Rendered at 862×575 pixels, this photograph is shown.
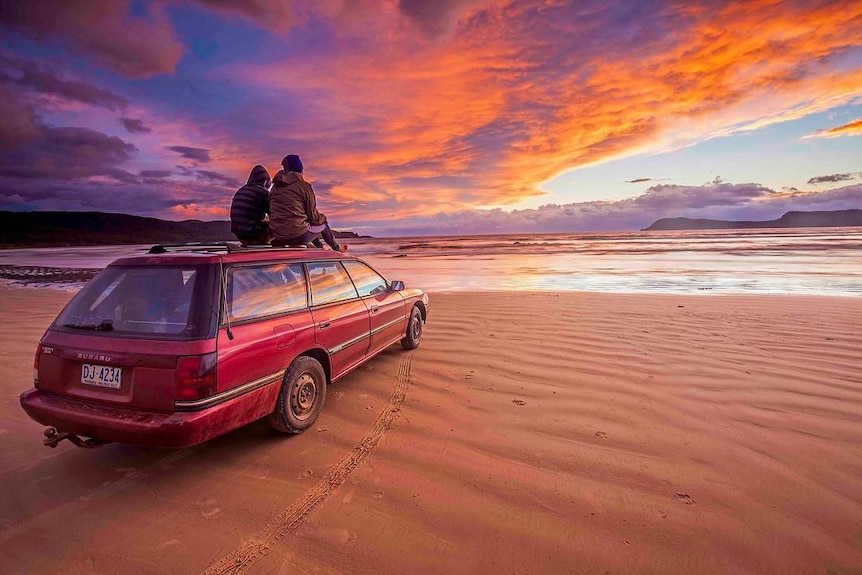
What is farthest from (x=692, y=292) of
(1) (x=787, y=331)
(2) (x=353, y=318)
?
(2) (x=353, y=318)

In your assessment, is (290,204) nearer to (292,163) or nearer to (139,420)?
(292,163)

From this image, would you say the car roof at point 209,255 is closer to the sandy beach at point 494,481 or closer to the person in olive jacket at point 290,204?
the sandy beach at point 494,481

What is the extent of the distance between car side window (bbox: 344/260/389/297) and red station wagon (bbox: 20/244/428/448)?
0.93 meters

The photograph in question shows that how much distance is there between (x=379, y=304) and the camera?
4.77m

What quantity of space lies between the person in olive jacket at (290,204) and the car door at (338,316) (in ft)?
3.94

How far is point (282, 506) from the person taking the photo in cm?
251

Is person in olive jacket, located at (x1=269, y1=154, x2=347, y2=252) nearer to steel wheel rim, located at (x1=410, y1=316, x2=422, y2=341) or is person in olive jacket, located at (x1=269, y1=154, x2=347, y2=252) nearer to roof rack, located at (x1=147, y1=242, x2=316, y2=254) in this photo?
steel wheel rim, located at (x1=410, y1=316, x2=422, y2=341)

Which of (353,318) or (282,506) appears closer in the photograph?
(282,506)

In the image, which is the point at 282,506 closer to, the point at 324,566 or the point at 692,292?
the point at 324,566

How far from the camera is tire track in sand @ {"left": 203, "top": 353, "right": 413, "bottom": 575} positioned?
2088mm

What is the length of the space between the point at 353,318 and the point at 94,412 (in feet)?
7.08

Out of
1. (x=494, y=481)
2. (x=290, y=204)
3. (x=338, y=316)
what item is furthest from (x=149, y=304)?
(x=290, y=204)

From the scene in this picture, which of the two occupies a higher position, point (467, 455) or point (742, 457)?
point (742, 457)

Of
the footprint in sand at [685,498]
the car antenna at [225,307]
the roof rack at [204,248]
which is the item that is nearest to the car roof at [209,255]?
the roof rack at [204,248]
